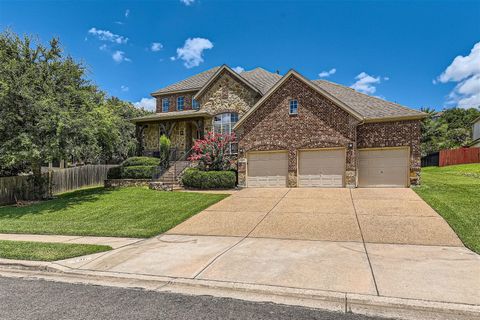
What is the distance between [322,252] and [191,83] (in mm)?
22245

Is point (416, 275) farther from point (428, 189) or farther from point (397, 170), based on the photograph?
point (397, 170)

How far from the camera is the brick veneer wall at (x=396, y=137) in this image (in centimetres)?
1562

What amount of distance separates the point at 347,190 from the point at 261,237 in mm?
8593

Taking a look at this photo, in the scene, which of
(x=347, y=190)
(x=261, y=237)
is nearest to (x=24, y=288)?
(x=261, y=237)

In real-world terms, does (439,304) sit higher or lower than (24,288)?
higher

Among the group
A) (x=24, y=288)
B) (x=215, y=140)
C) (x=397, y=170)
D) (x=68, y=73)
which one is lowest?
(x=24, y=288)

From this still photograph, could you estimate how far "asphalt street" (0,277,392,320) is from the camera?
4.07 metres

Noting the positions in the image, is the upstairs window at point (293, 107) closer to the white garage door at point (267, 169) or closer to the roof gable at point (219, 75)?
the white garage door at point (267, 169)

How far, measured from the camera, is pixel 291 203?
1267 centimetres

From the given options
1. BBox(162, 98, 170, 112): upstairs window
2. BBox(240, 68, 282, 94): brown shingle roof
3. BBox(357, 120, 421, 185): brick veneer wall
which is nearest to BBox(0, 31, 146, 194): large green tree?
BBox(162, 98, 170, 112): upstairs window

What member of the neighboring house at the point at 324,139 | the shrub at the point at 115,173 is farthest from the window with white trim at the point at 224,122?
the shrub at the point at 115,173

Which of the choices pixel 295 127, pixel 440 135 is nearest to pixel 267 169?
pixel 295 127

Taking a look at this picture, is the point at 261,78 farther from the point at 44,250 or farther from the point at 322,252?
the point at 44,250

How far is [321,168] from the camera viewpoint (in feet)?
54.9
